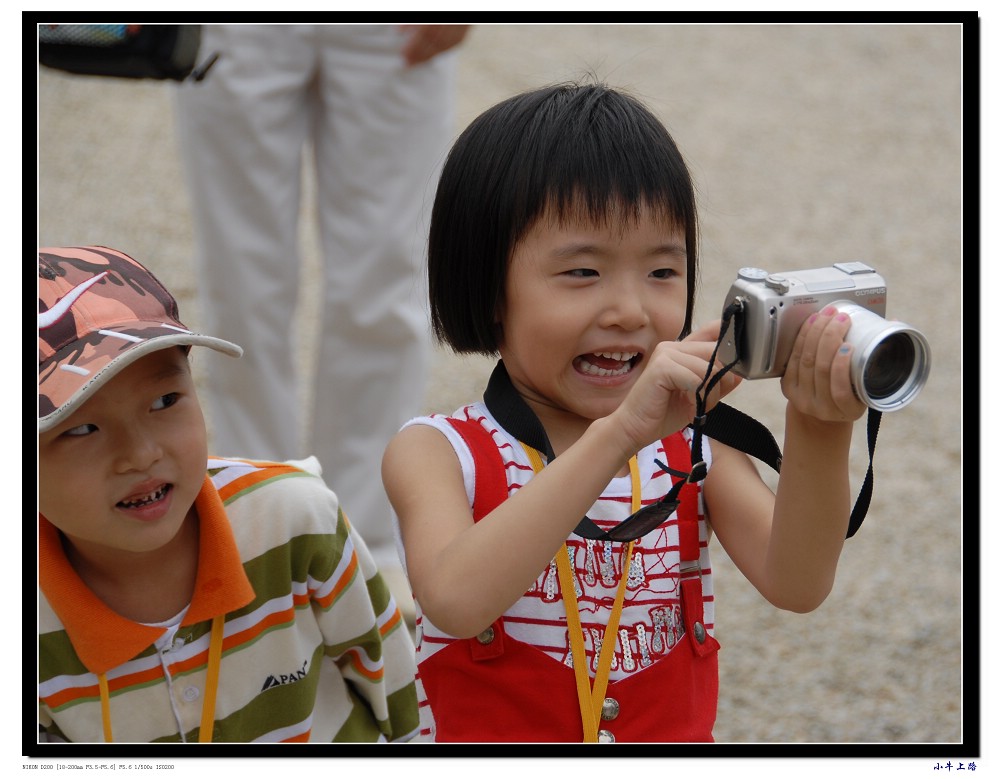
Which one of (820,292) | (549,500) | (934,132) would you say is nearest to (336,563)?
(549,500)

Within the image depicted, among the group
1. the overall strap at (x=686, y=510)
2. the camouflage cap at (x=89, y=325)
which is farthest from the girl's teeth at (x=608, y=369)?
the camouflage cap at (x=89, y=325)

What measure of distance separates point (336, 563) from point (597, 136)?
2.64ft

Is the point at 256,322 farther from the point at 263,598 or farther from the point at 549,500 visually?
the point at 549,500

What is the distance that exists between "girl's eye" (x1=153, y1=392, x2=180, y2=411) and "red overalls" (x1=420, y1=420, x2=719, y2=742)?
0.41 meters

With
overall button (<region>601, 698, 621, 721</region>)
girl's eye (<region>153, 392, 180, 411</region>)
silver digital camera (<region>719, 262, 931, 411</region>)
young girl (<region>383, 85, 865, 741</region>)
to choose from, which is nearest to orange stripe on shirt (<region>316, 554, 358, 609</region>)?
young girl (<region>383, 85, 865, 741</region>)

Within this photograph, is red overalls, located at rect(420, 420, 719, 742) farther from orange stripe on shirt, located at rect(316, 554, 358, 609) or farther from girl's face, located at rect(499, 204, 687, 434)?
orange stripe on shirt, located at rect(316, 554, 358, 609)

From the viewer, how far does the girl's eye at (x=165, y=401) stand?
1.77m

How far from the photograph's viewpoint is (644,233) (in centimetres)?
167

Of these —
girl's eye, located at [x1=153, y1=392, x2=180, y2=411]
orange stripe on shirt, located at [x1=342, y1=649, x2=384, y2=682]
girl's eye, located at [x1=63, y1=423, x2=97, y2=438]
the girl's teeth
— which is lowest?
orange stripe on shirt, located at [x1=342, y1=649, x2=384, y2=682]

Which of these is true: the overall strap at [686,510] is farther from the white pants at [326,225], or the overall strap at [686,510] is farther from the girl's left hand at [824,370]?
the white pants at [326,225]

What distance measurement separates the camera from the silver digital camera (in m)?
1.31

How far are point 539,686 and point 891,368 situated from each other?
670 millimetres

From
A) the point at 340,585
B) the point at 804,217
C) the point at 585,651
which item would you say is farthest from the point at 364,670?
the point at 804,217

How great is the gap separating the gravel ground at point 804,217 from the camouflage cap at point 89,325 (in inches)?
43.1
